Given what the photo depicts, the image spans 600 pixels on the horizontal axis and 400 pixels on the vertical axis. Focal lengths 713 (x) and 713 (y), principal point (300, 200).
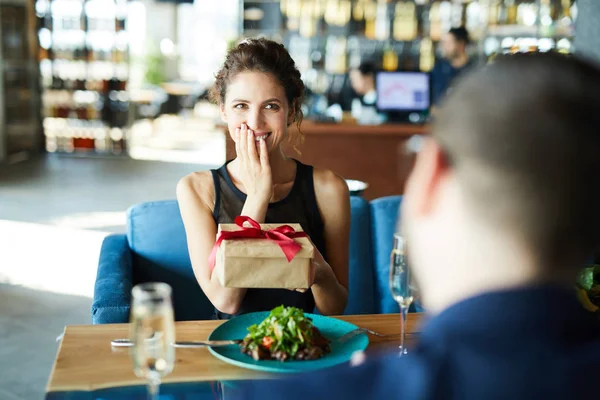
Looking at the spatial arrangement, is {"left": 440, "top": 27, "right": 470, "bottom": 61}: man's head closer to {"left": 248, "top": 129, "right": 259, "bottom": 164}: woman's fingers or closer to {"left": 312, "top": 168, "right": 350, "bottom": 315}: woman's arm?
{"left": 312, "top": 168, "right": 350, "bottom": 315}: woman's arm

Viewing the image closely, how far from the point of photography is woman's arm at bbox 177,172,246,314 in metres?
2.05

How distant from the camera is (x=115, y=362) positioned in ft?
5.16

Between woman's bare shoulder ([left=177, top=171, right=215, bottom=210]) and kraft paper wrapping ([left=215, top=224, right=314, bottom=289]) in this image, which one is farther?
woman's bare shoulder ([left=177, top=171, right=215, bottom=210])

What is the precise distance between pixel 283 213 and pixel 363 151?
404 cm

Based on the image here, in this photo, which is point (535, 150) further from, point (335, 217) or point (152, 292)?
point (335, 217)

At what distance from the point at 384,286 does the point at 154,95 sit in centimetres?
1323

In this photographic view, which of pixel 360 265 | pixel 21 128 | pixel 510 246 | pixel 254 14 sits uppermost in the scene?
pixel 254 14

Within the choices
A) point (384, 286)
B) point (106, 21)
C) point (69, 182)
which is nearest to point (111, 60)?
point (106, 21)

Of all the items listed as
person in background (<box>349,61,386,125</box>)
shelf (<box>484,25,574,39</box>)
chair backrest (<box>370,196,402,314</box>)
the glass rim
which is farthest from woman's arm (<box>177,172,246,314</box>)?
shelf (<box>484,25,574,39</box>)

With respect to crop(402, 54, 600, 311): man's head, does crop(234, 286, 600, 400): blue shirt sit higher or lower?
lower

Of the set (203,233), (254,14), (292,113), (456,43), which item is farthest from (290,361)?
(254,14)

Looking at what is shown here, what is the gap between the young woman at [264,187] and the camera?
217cm

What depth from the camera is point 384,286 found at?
2885 millimetres

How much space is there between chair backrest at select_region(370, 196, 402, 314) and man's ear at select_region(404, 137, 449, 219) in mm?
2161
